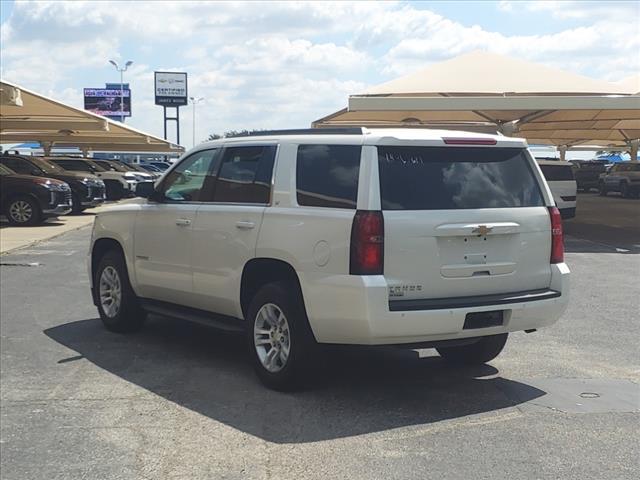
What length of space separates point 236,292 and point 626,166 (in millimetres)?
36018

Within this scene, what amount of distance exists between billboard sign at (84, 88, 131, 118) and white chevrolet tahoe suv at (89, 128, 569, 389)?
95.7 m

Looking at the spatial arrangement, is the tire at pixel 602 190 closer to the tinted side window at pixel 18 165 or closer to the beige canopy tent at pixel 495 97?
the beige canopy tent at pixel 495 97

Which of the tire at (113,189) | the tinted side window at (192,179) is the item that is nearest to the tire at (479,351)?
the tinted side window at (192,179)

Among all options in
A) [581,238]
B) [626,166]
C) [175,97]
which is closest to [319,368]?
[581,238]

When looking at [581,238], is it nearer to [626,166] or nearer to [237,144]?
[237,144]

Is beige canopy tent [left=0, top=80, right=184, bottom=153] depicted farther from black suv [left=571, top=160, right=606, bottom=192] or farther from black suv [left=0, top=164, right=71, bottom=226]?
black suv [left=571, top=160, right=606, bottom=192]

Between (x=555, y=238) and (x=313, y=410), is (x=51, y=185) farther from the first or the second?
(x=555, y=238)

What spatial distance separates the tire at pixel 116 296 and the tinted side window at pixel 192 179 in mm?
1064

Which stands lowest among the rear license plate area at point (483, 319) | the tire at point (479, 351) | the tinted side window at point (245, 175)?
the tire at point (479, 351)

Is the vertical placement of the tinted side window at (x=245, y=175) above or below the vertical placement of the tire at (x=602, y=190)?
above

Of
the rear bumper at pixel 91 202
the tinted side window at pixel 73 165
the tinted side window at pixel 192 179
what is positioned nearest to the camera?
the tinted side window at pixel 192 179

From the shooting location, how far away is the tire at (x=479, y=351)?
626cm

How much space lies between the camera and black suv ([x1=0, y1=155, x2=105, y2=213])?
2286 cm

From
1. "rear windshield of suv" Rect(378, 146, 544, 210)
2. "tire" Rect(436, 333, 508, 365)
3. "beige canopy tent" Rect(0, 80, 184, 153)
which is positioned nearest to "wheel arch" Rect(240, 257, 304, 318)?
"rear windshield of suv" Rect(378, 146, 544, 210)
